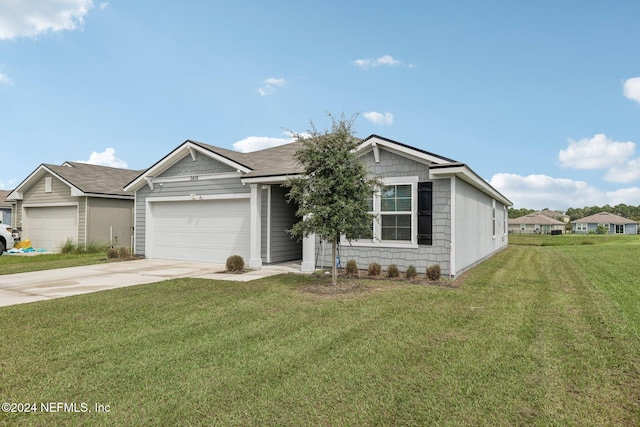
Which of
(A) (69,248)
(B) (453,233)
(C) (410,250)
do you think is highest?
(B) (453,233)

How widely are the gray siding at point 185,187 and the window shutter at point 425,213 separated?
243 inches

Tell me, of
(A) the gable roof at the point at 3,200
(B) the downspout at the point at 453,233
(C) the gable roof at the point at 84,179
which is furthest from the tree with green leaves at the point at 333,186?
(A) the gable roof at the point at 3,200

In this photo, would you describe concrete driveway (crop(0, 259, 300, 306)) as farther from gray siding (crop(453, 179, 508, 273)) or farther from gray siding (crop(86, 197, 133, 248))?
gray siding (crop(86, 197, 133, 248))

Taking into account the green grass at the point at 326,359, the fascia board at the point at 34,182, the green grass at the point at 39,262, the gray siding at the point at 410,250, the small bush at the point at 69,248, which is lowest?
the green grass at the point at 39,262

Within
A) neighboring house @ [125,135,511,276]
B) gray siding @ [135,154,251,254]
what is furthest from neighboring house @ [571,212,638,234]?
gray siding @ [135,154,251,254]

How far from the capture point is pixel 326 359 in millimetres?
4105

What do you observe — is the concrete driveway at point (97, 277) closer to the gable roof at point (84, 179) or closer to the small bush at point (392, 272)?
the small bush at point (392, 272)

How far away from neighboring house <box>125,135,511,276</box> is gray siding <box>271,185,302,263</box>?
0.12 ft

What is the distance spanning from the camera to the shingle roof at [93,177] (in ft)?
59.3

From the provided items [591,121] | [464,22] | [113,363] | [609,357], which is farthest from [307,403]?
[591,121]

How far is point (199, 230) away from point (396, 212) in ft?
26.6

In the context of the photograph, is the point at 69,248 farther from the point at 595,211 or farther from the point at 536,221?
the point at 595,211

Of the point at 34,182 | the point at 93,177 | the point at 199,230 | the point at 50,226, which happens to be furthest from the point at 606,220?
the point at 34,182

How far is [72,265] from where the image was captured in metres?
12.9
